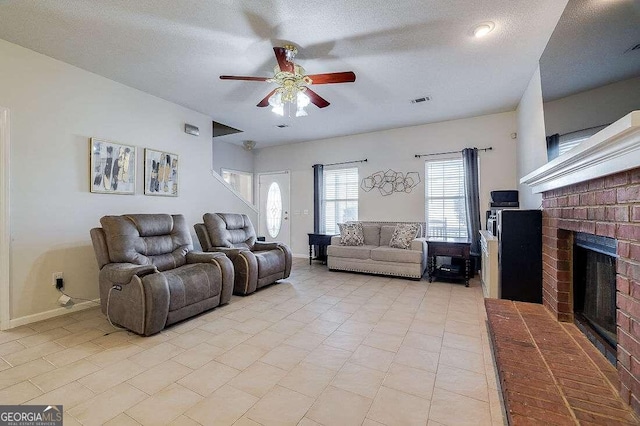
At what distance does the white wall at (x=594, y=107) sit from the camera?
47.3 inches

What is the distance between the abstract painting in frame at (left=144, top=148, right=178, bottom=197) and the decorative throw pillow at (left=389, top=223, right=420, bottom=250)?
141 inches

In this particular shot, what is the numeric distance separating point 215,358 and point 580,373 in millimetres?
2256

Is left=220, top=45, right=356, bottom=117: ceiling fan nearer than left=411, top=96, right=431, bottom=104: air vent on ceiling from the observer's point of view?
Yes

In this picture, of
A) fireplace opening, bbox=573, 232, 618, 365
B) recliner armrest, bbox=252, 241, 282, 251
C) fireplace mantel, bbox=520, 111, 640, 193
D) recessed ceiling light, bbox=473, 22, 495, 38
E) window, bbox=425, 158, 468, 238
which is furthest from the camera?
window, bbox=425, 158, 468, 238

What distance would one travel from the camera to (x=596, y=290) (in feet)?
6.19

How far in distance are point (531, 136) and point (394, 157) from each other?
2.35 meters

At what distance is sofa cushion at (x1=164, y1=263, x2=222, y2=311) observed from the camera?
101 inches

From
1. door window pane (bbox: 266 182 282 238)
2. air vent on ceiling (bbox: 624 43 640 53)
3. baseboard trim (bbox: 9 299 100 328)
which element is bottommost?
baseboard trim (bbox: 9 299 100 328)

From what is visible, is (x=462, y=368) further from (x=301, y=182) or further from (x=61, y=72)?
(x=301, y=182)

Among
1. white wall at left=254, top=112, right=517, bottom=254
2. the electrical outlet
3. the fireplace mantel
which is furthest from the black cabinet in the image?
the electrical outlet

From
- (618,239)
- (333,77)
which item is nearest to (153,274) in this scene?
(333,77)

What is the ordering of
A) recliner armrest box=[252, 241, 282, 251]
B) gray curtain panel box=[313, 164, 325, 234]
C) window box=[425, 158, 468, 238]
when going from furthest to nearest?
gray curtain panel box=[313, 164, 325, 234] → window box=[425, 158, 468, 238] → recliner armrest box=[252, 241, 282, 251]

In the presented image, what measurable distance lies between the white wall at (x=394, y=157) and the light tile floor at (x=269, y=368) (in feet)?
8.28

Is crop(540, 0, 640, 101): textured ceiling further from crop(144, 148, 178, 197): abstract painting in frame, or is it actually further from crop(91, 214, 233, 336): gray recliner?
crop(144, 148, 178, 197): abstract painting in frame
